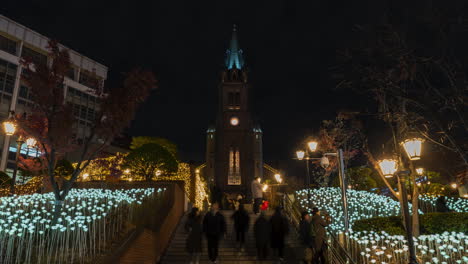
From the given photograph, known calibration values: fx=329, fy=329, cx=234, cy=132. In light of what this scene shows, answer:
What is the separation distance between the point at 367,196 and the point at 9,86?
157ft

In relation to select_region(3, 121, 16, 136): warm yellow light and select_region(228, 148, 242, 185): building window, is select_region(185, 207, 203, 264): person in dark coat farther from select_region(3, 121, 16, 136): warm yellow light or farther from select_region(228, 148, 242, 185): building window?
select_region(228, 148, 242, 185): building window

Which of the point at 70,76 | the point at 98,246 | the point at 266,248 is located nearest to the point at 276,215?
the point at 266,248

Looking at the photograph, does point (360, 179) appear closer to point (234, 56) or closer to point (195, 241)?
point (195, 241)

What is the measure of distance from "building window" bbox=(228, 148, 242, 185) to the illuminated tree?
31559 mm

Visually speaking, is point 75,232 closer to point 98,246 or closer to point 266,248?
point 98,246

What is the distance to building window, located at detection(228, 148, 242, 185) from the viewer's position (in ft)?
139

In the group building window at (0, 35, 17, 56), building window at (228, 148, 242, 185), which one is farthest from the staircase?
building window at (0, 35, 17, 56)

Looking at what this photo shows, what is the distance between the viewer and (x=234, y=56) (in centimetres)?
4847

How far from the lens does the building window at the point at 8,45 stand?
44781 mm

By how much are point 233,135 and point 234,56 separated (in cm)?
1279

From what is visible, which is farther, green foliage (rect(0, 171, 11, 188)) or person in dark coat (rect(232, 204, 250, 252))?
green foliage (rect(0, 171, 11, 188))

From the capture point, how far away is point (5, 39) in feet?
148

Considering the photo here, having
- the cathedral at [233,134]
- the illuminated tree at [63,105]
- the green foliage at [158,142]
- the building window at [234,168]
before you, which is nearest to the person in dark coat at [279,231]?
the illuminated tree at [63,105]

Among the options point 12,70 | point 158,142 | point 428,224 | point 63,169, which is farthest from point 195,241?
point 12,70
